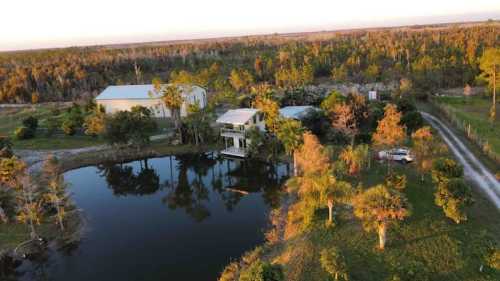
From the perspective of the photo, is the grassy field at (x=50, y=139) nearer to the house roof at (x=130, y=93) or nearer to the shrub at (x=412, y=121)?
the house roof at (x=130, y=93)

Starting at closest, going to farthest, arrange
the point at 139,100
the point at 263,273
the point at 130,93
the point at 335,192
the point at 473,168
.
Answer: the point at 263,273 < the point at 335,192 < the point at 473,168 < the point at 139,100 < the point at 130,93

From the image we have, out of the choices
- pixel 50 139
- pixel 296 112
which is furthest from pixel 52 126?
pixel 296 112

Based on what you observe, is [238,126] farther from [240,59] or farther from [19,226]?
[240,59]

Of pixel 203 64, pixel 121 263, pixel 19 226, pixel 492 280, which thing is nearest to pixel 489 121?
pixel 492 280

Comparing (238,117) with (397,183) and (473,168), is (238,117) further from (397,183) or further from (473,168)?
(473,168)

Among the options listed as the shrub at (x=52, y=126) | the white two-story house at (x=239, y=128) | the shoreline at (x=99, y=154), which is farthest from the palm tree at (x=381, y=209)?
the shrub at (x=52, y=126)
